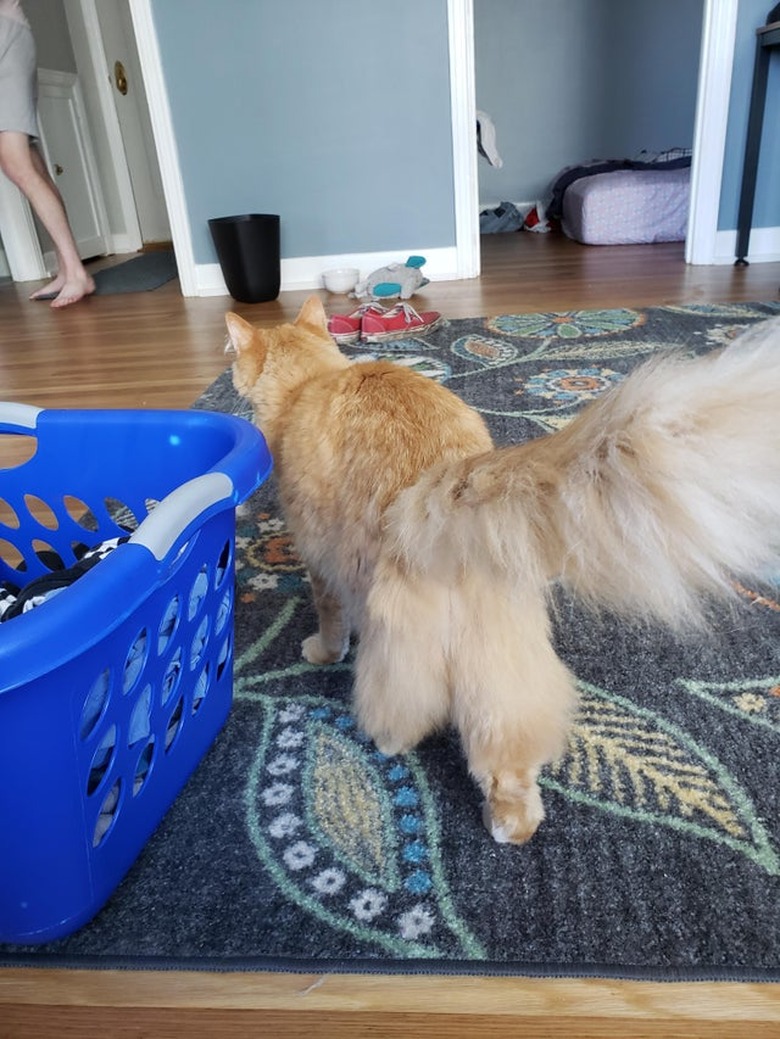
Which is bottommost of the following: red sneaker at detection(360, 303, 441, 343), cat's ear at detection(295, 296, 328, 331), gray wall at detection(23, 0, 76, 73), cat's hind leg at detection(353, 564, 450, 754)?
red sneaker at detection(360, 303, 441, 343)

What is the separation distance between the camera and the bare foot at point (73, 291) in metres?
3.35

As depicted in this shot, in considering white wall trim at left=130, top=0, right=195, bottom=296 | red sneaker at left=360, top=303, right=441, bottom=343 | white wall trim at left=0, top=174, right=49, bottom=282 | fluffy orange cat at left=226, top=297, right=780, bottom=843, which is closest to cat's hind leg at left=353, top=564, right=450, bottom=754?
fluffy orange cat at left=226, top=297, right=780, bottom=843

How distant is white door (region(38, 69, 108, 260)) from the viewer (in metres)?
4.38

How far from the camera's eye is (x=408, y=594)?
0.65m

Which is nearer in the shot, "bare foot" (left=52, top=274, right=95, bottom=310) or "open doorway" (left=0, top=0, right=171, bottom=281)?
"bare foot" (left=52, top=274, right=95, bottom=310)

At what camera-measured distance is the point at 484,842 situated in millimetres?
683

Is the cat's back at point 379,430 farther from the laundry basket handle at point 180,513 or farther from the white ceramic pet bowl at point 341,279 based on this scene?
the white ceramic pet bowl at point 341,279

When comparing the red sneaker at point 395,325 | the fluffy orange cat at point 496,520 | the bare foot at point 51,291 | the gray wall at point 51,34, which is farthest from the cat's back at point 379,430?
the gray wall at point 51,34

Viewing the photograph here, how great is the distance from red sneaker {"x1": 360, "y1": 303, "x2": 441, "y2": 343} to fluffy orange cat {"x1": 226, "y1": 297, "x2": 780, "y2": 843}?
1302 millimetres

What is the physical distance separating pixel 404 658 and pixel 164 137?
305 centimetres

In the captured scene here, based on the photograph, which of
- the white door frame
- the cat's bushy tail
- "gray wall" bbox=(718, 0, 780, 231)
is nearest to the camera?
the cat's bushy tail

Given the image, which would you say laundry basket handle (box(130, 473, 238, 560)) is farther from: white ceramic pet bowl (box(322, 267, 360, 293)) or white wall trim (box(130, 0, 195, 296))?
white wall trim (box(130, 0, 195, 296))

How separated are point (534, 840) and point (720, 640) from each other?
403 millimetres

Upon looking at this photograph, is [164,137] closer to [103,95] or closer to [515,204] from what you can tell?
[103,95]
